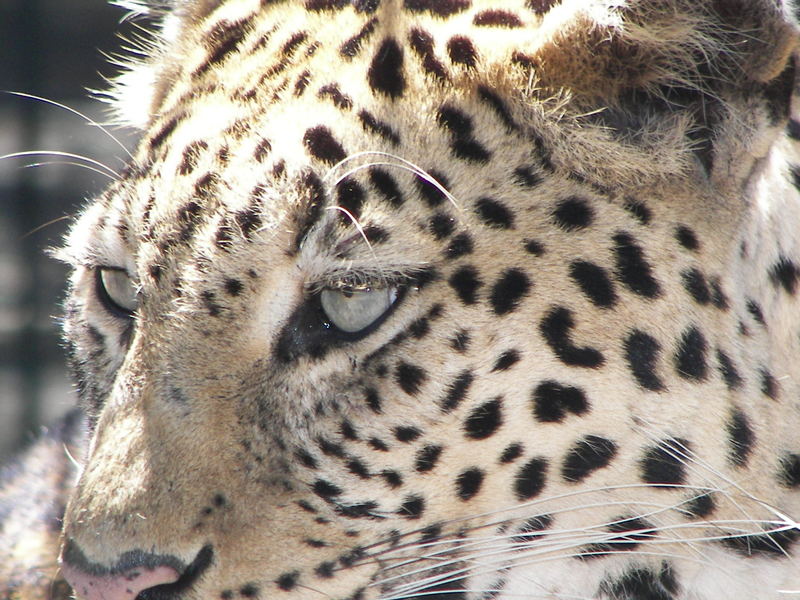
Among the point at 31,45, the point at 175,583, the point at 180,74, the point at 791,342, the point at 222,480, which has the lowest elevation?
the point at 175,583

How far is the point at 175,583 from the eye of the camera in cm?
231

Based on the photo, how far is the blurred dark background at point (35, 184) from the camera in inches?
256

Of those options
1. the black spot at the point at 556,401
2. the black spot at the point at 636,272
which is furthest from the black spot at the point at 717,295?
the black spot at the point at 556,401

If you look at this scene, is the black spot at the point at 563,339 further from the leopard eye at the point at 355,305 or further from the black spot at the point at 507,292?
the leopard eye at the point at 355,305

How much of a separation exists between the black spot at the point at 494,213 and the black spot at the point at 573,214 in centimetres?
10

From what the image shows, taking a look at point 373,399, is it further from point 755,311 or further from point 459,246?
point 755,311

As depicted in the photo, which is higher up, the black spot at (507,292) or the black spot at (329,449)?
the black spot at (507,292)

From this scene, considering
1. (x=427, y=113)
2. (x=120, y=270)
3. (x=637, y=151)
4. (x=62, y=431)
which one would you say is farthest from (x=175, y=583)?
(x=62, y=431)

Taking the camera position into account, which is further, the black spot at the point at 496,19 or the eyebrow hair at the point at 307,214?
the black spot at the point at 496,19

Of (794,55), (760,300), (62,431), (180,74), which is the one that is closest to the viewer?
(794,55)

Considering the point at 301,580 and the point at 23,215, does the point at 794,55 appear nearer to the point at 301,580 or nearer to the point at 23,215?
the point at 301,580

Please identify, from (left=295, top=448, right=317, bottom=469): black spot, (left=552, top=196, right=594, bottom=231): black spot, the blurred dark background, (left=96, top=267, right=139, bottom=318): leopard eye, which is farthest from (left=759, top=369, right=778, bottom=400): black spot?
the blurred dark background

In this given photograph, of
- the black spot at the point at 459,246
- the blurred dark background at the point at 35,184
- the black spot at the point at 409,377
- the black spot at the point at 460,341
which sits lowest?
the black spot at the point at 409,377

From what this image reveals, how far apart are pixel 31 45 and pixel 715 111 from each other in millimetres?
5086
